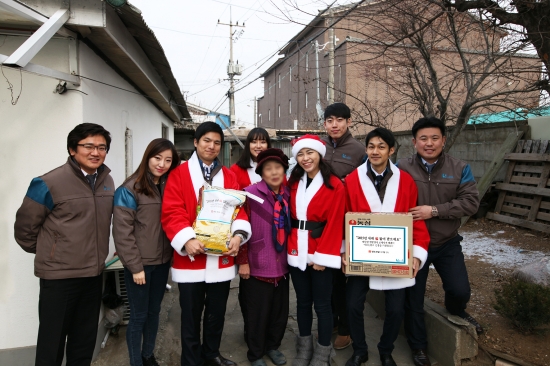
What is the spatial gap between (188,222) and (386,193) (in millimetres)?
1597

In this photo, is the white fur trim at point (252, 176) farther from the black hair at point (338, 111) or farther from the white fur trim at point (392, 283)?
the white fur trim at point (392, 283)

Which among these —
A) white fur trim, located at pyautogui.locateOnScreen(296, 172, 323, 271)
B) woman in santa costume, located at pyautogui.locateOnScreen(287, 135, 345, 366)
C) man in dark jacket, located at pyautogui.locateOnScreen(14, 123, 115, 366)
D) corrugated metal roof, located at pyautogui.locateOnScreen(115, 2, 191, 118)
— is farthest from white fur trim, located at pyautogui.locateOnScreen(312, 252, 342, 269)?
corrugated metal roof, located at pyautogui.locateOnScreen(115, 2, 191, 118)

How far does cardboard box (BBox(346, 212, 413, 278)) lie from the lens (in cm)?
284

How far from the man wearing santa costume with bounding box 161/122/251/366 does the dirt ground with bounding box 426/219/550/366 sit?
2200 millimetres

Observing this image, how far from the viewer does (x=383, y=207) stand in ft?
9.86

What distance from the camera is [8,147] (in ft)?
10.3

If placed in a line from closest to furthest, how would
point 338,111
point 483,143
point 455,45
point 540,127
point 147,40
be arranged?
point 338,111 < point 147,40 < point 455,45 < point 540,127 < point 483,143

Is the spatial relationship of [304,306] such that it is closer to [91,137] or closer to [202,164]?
[202,164]

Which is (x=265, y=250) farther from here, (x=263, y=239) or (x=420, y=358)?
(x=420, y=358)

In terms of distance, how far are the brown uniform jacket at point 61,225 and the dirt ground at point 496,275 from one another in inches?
126

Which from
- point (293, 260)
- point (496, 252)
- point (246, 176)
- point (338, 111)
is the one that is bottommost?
point (496, 252)

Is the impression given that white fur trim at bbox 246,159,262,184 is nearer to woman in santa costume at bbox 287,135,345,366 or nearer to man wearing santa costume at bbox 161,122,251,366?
man wearing santa costume at bbox 161,122,251,366

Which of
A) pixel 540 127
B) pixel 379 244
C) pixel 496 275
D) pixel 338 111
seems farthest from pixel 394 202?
pixel 540 127

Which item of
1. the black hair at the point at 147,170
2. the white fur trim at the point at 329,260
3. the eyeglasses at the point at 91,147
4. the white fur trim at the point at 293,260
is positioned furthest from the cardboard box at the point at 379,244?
the eyeglasses at the point at 91,147
